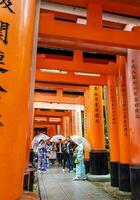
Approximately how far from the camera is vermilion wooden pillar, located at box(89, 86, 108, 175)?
10102 millimetres

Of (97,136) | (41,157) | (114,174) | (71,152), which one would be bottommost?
(114,174)

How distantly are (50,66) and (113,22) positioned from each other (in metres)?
2.10

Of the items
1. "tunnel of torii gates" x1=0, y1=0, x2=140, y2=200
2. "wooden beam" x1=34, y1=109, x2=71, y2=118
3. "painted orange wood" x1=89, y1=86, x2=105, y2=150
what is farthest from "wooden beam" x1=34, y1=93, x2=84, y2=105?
"wooden beam" x1=34, y1=109, x2=71, y2=118

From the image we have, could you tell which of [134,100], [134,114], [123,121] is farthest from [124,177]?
[134,100]

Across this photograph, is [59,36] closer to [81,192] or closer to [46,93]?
[81,192]

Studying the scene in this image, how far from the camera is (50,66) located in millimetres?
7406

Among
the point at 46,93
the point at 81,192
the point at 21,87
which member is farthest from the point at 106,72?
the point at 46,93

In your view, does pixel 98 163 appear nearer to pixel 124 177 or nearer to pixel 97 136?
pixel 97 136

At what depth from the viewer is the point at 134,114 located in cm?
612

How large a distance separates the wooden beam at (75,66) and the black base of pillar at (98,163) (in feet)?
12.1

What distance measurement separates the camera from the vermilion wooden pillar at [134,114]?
580 cm

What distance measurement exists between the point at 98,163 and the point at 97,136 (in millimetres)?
1046

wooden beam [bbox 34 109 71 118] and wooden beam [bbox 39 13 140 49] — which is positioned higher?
wooden beam [bbox 34 109 71 118]

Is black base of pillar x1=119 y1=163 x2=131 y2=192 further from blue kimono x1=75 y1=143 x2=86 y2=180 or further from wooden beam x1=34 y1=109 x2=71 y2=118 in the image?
wooden beam x1=34 y1=109 x2=71 y2=118
